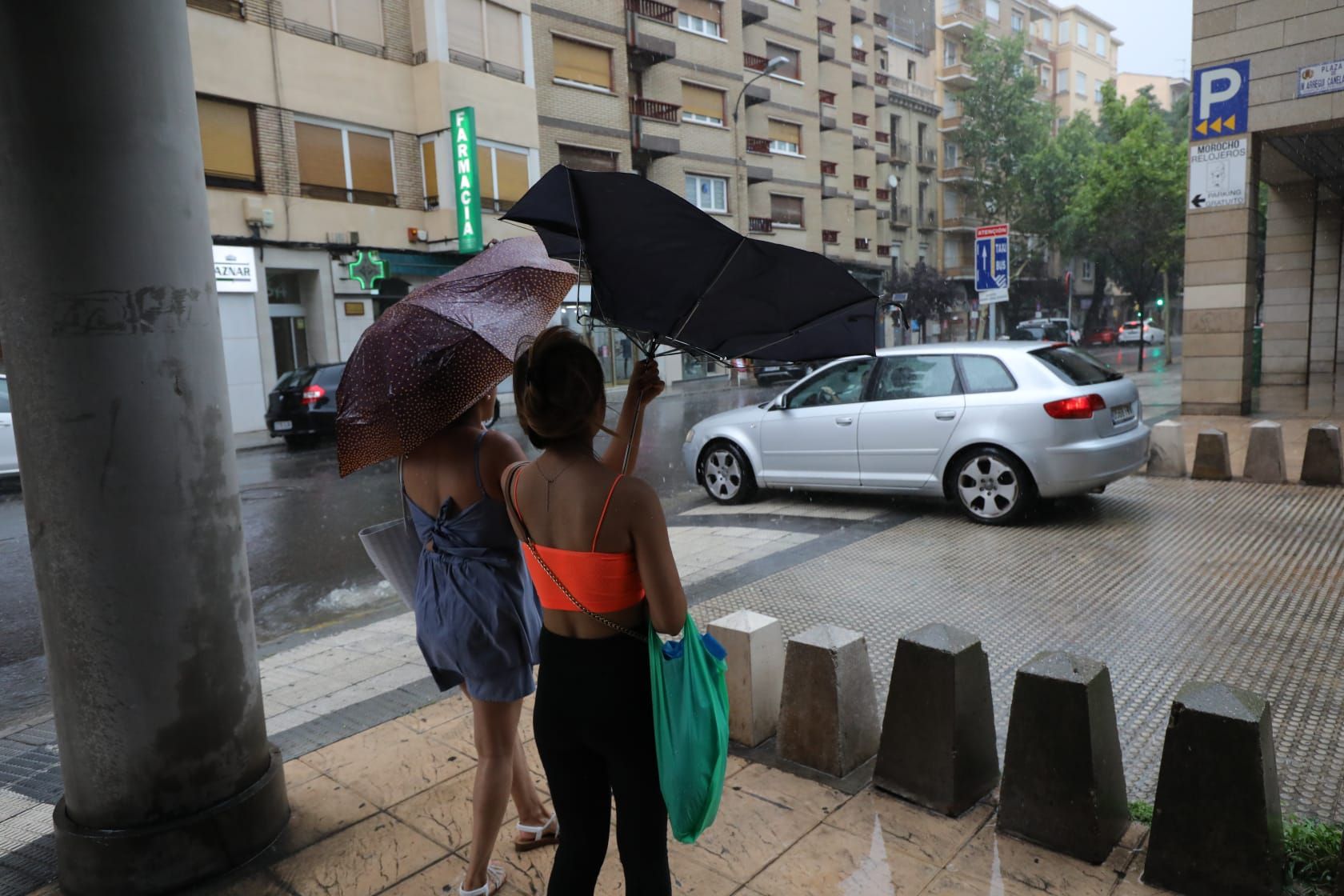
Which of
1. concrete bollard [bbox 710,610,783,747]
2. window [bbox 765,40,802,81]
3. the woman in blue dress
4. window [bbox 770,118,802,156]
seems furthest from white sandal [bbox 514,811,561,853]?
window [bbox 765,40,802,81]

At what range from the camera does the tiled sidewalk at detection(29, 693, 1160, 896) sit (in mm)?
2834

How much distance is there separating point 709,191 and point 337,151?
16.1m

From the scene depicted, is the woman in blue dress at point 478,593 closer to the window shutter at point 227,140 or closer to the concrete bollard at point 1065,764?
the concrete bollard at point 1065,764

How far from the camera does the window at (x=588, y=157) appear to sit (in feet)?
95.2

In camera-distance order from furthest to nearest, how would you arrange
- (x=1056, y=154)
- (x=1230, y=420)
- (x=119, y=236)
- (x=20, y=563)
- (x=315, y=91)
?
1. (x=1056, y=154)
2. (x=315, y=91)
3. (x=1230, y=420)
4. (x=20, y=563)
5. (x=119, y=236)

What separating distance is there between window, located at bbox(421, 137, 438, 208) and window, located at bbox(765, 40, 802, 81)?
19.0 metres

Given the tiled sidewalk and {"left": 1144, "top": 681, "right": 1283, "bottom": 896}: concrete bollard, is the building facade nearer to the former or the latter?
{"left": 1144, "top": 681, "right": 1283, "bottom": 896}: concrete bollard

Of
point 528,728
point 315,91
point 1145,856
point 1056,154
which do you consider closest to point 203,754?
point 528,728

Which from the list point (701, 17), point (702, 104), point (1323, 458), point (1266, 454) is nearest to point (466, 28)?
point (702, 104)

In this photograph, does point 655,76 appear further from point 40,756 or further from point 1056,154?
point 40,756

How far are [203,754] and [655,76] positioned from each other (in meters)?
32.9

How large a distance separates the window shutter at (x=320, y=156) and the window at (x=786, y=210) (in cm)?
1965

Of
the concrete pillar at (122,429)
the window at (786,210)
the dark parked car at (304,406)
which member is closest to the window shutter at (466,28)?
the dark parked car at (304,406)

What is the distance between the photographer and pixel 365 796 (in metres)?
3.48
